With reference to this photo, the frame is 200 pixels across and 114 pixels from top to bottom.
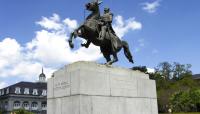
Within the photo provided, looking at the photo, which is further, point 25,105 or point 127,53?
point 25,105

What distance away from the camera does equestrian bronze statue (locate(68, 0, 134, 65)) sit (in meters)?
15.5

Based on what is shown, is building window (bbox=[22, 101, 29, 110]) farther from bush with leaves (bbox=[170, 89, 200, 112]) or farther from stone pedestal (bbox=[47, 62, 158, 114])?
stone pedestal (bbox=[47, 62, 158, 114])

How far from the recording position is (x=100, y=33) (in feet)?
52.1

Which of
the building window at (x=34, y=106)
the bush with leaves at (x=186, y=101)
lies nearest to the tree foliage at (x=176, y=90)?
the bush with leaves at (x=186, y=101)

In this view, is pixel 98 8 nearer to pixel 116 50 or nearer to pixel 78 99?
A: pixel 116 50

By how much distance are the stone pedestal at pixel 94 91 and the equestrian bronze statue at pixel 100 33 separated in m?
1.31

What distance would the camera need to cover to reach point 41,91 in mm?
124812

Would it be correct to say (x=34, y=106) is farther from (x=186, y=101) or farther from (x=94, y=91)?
(x=94, y=91)

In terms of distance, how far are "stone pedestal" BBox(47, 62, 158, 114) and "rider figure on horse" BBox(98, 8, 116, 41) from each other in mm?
1842

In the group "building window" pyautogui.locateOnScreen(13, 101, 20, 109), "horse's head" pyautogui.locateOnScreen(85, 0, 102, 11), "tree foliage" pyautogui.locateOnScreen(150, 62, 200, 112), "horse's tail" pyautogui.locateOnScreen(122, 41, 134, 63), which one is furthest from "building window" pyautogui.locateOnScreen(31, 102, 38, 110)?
"horse's head" pyautogui.locateOnScreen(85, 0, 102, 11)

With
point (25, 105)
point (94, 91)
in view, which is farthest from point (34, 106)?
point (94, 91)

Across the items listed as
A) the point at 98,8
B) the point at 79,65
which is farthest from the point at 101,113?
the point at 98,8

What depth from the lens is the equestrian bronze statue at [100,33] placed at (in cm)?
1553

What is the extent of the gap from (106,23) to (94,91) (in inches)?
164
